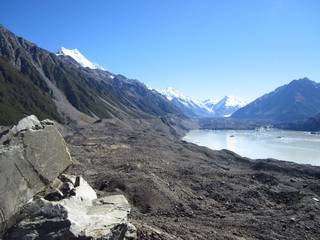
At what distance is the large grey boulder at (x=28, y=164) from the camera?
13.4m

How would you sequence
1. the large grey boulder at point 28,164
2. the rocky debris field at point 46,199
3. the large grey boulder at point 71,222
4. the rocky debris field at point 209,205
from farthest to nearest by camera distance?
the rocky debris field at point 209,205
the large grey boulder at point 28,164
the rocky debris field at point 46,199
the large grey boulder at point 71,222

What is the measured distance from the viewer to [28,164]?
1454cm

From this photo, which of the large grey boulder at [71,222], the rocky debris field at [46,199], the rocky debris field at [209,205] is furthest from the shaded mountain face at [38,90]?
the large grey boulder at [71,222]

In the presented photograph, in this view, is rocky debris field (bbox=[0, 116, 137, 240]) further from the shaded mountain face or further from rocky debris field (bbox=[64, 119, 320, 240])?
the shaded mountain face

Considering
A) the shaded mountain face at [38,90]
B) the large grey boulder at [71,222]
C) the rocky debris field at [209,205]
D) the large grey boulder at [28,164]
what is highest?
the shaded mountain face at [38,90]

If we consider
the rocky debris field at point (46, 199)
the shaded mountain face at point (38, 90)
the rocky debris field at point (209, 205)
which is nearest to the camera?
the rocky debris field at point (46, 199)

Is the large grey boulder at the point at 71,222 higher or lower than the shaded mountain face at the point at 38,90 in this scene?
lower

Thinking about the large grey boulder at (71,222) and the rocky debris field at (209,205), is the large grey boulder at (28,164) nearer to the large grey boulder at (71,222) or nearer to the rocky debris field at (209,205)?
the large grey boulder at (71,222)

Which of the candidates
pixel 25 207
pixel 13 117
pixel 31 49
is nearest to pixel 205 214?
pixel 25 207

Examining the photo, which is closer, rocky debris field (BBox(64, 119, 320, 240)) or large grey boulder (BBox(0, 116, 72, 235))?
large grey boulder (BBox(0, 116, 72, 235))

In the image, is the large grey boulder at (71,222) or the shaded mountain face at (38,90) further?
the shaded mountain face at (38,90)

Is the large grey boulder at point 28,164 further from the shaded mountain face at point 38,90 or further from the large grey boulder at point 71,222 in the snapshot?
the shaded mountain face at point 38,90

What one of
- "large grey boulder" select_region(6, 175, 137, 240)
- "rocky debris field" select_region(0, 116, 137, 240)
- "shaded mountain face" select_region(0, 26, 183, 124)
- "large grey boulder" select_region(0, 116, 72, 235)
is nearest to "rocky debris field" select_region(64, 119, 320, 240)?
"large grey boulder" select_region(6, 175, 137, 240)

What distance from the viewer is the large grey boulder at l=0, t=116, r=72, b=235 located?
13422 millimetres
